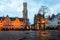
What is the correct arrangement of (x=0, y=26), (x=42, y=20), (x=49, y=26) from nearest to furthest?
1. (x=42, y=20)
2. (x=49, y=26)
3. (x=0, y=26)

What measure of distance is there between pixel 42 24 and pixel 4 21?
94346mm

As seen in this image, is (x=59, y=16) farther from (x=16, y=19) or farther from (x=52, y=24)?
(x=16, y=19)

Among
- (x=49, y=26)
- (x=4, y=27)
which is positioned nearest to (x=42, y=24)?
(x=49, y=26)

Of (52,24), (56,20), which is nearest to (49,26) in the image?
(52,24)

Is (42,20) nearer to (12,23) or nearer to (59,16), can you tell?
(59,16)

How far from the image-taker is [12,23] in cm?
19725

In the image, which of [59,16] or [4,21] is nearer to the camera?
[59,16]

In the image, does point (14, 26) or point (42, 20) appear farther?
point (14, 26)

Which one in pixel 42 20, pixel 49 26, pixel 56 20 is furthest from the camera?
pixel 56 20

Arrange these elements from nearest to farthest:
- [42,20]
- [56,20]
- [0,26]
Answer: [42,20] < [56,20] < [0,26]

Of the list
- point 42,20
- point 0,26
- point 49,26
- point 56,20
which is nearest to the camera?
point 42,20

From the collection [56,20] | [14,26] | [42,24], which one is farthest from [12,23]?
[42,24]

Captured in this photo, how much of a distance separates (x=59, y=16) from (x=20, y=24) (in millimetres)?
57466

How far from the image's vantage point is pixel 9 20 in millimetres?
194875
